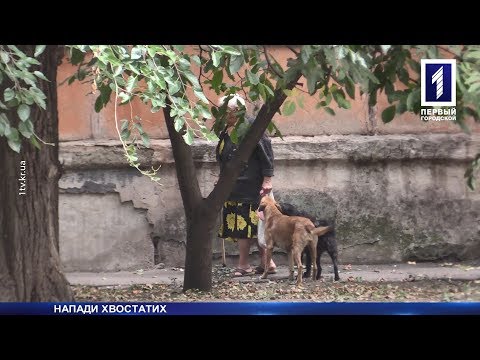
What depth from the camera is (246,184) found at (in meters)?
5.96

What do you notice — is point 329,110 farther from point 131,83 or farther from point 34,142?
point 34,142

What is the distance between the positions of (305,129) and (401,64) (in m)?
0.89

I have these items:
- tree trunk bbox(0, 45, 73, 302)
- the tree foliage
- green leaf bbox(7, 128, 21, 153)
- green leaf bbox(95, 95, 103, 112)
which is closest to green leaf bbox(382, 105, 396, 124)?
the tree foliage

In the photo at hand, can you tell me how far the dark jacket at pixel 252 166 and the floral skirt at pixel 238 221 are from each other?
5 cm

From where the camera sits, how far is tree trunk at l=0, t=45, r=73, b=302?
5711 mm

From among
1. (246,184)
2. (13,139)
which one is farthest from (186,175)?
(13,139)

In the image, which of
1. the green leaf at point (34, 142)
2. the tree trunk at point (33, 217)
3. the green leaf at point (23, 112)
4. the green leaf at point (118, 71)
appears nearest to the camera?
the green leaf at point (118, 71)

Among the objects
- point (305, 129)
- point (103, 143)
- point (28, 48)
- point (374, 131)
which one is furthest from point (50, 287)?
point (374, 131)

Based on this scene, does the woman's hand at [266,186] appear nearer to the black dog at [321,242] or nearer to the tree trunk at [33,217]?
the black dog at [321,242]

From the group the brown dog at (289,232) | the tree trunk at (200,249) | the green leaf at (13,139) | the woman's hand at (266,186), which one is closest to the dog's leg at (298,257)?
the brown dog at (289,232)

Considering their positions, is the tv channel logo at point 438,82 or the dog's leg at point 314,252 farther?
the dog's leg at point 314,252

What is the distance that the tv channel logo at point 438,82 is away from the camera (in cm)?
543

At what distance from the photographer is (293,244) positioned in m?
5.90

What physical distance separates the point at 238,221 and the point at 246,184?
0.26 m
